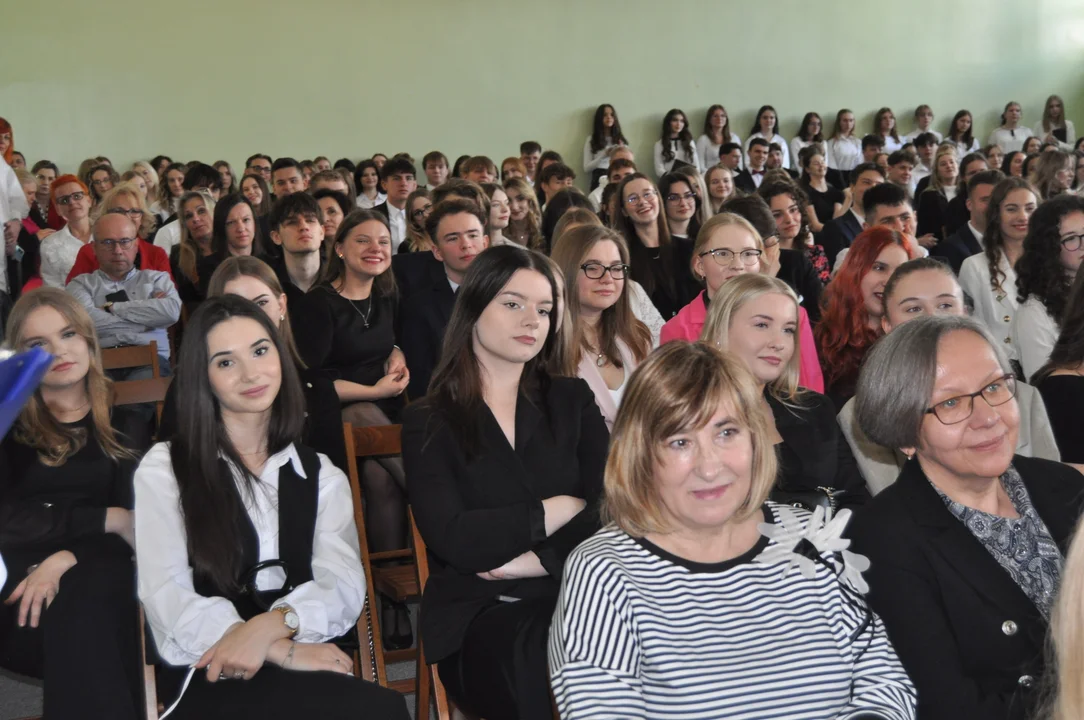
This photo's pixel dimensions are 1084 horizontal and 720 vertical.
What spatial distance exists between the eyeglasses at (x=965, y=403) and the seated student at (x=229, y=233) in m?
4.07

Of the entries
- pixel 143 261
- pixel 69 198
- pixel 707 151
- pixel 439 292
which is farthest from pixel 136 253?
pixel 707 151

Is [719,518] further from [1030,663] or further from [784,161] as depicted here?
[784,161]

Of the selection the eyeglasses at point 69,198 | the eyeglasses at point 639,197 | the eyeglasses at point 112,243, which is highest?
the eyeglasses at point 69,198

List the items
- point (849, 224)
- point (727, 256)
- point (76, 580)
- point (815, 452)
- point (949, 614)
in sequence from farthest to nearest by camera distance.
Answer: point (849, 224) < point (727, 256) < point (815, 452) < point (76, 580) < point (949, 614)

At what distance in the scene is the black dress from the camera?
87.0 inches

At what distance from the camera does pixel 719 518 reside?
1.77 meters

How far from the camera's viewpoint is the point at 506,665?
2104 millimetres

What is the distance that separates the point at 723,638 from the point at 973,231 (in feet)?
14.7

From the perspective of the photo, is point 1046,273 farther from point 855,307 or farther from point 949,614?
point 949,614

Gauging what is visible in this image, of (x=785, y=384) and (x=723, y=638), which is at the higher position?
(x=785, y=384)

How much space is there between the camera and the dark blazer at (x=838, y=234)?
6.09 meters

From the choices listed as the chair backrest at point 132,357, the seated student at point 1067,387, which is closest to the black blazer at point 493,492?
the seated student at point 1067,387

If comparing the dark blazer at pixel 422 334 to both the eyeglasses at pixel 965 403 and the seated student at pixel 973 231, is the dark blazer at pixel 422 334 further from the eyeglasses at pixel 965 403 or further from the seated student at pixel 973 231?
the seated student at pixel 973 231

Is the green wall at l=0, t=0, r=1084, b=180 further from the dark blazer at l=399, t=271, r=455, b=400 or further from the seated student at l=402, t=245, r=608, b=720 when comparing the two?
the seated student at l=402, t=245, r=608, b=720
